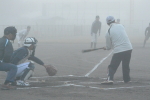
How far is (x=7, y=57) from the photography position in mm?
7812

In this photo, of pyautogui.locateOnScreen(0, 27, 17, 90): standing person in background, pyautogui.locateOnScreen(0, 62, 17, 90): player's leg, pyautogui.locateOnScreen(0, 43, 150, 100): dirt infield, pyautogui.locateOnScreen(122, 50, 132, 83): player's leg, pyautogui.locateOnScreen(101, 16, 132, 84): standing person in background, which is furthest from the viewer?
pyautogui.locateOnScreen(122, 50, 132, 83): player's leg

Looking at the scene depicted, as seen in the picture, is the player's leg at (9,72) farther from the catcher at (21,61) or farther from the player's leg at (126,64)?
the player's leg at (126,64)

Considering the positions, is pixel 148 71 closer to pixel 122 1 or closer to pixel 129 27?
pixel 129 27

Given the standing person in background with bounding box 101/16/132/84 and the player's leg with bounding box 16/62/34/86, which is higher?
the standing person in background with bounding box 101/16/132/84

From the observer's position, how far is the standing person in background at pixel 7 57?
773 cm

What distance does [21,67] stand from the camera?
8617mm

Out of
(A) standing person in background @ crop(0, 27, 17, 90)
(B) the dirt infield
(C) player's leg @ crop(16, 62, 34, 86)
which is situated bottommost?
(B) the dirt infield

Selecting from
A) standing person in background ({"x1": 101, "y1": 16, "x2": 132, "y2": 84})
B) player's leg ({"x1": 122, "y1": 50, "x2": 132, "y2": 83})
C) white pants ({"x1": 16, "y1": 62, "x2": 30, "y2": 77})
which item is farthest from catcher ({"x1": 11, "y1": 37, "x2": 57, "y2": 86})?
player's leg ({"x1": 122, "y1": 50, "x2": 132, "y2": 83})

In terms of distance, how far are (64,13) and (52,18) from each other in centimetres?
563

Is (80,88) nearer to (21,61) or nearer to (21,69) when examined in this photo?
(21,69)

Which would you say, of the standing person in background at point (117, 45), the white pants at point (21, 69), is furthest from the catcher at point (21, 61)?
the standing person in background at point (117, 45)

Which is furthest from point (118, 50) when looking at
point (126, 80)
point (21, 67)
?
point (21, 67)

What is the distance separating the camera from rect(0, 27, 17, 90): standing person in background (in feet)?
25.3

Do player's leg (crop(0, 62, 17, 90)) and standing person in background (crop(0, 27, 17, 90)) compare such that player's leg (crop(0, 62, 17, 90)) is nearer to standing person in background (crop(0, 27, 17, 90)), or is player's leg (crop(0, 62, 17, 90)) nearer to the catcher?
standing person in background (crop(0, 27, 17, 90))
